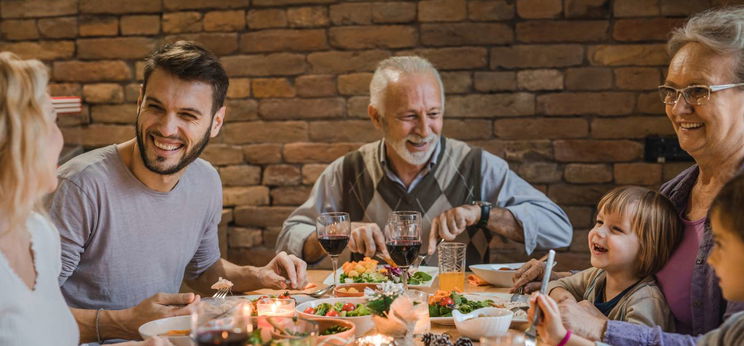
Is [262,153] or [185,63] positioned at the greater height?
[185,63]

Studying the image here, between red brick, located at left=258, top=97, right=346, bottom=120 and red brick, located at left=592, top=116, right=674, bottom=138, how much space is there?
1296 millimetres

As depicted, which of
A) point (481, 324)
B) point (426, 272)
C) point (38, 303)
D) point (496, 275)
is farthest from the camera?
point (426, 272)

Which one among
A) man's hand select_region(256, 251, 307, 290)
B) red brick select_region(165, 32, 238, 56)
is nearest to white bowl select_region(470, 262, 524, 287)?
man's hand select_region(256, 251, 307, 290)

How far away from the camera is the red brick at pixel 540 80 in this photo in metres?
3.47

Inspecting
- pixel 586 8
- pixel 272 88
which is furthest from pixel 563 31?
pixel 272 88

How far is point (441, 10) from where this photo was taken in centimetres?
351

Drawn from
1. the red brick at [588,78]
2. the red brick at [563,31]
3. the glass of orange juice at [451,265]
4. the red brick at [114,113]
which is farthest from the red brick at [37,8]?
the glass of orange juice at [451,265]

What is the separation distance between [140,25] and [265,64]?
2.37ft

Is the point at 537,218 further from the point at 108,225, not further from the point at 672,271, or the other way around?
the point at 108,225

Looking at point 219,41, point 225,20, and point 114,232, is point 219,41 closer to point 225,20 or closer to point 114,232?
point 225,20

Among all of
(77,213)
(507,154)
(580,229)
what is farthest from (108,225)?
(580,229)

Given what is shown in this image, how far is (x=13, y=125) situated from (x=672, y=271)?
1.59 m

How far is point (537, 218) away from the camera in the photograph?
9.20 ft

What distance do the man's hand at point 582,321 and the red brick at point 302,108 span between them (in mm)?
Answer: 2174
